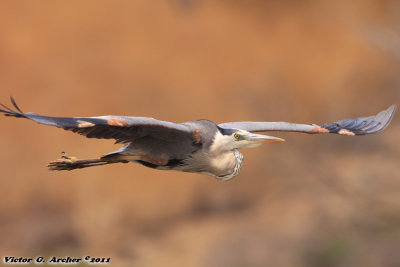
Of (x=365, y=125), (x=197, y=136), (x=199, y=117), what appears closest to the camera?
(x=197, y=136)

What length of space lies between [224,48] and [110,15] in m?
2.27

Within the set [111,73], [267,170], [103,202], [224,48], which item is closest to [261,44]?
[224,48]

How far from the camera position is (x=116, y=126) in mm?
5105

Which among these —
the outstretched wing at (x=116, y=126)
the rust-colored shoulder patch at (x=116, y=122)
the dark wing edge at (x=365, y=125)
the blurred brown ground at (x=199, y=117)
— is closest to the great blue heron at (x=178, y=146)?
the outstretched wing at (x=116, y=126)

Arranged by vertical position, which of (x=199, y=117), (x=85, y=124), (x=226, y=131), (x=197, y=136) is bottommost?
(x=85, y=124)

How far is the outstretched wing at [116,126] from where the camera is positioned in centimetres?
475

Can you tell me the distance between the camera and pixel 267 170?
15117 mm

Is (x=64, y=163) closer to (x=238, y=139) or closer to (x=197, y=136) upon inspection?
(x=197, y=136)

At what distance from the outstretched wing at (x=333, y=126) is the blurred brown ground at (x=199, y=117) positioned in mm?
4409

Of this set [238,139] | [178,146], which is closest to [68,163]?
[178,146]

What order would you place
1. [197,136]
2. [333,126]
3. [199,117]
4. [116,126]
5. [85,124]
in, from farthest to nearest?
[199,117]
[333,126]
[197,136]
[116,126]
[85,124]

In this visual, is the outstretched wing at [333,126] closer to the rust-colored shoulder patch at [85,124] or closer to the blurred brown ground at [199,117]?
the rust-colored shoulder patch at [85,124]

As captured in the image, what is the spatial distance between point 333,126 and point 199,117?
7.10m

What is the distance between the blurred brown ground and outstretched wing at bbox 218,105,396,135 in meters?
4.41
